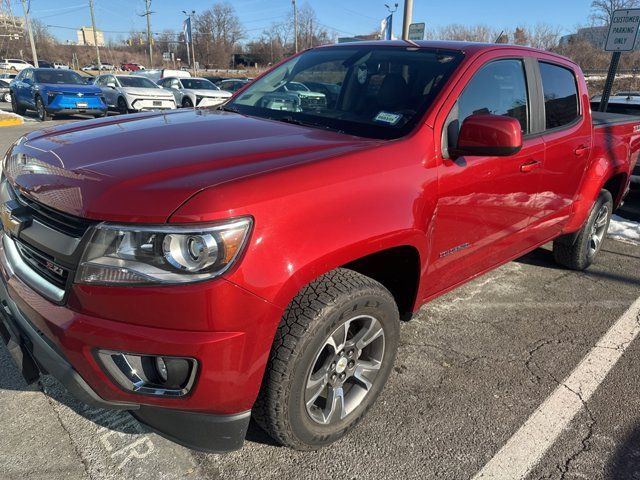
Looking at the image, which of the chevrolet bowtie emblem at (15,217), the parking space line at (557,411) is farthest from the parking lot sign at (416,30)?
the chevrolet bowtie emblem at (15,217)

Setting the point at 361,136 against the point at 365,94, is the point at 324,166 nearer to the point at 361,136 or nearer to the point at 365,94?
the point at 361,136

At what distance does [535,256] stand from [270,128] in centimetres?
356

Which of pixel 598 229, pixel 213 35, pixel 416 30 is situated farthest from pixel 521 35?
pixel 213 35

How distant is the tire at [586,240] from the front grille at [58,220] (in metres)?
4.05

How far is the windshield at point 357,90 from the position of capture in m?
2.69

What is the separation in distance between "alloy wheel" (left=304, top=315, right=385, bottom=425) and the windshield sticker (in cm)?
104

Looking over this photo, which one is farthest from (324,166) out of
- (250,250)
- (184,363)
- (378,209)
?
(184,363)

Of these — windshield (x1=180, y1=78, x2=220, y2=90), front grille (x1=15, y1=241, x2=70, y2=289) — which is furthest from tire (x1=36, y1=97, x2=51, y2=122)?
front grille (x1=15, y1=241, x2=70, y2=289)

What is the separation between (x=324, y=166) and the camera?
2043 millimetres

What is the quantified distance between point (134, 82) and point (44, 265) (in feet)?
56.5

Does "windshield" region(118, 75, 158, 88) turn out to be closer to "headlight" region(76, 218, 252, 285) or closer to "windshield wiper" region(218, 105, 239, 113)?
"windshield wiper" region(218, 105, 239, 113)

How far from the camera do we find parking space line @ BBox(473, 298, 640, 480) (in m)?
2.30

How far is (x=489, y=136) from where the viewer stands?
2402 millimetres

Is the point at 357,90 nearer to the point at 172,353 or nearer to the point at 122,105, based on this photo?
the point at 172,353
